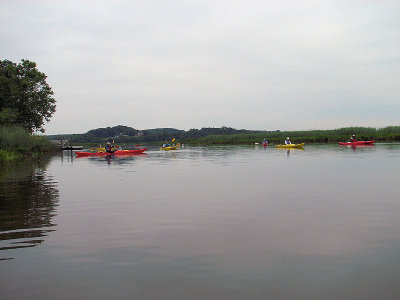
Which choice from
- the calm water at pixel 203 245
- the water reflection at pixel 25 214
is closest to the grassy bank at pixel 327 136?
the calm water at pixel 203 245

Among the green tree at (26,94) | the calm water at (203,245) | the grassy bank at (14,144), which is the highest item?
the green tree at (26,94)

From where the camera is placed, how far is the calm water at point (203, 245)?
159 inches

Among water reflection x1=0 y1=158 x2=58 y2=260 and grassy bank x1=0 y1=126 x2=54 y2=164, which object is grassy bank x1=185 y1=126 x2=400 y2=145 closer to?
grassy bank x1=0 y1=126 x2=54 y2=164

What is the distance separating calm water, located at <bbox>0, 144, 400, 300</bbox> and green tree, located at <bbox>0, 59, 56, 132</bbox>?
97.7 feet

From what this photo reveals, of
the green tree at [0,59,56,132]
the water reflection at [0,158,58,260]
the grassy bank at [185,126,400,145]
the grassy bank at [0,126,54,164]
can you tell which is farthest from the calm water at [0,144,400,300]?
the grassy bank at [185,126,400,145]

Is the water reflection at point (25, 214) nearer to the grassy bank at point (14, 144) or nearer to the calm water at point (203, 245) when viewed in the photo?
the calm water at point (203, 245)

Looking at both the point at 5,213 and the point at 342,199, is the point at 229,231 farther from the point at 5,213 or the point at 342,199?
the point at 5,213

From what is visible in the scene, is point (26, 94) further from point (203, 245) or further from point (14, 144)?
point (203, 245)

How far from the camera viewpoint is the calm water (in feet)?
13.3

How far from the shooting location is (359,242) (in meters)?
5.54

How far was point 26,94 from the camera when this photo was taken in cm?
3791

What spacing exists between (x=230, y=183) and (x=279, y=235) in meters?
6.88

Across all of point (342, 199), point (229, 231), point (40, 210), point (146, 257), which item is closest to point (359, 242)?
point (229, 231)

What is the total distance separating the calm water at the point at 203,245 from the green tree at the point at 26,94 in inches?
1172
